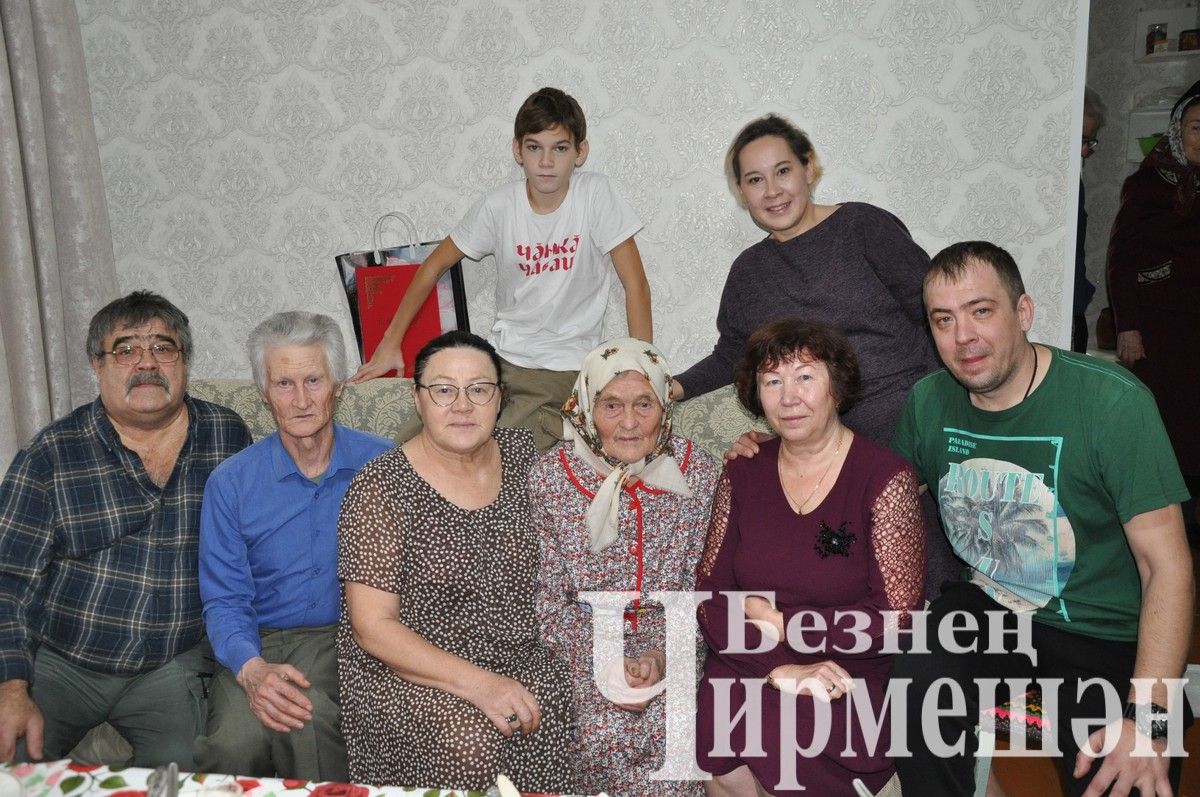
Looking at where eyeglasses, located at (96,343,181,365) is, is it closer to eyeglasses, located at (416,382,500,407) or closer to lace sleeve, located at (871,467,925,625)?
eyeglasses, located at (416,382,500,407)

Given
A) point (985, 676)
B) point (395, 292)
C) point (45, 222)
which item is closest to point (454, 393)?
point (985, 676)

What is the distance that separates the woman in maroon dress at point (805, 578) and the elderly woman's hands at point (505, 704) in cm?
39

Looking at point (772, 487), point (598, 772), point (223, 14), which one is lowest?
point (598, 772)

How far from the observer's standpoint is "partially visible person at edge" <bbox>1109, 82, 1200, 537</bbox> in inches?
132

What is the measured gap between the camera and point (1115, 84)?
4.96 meters

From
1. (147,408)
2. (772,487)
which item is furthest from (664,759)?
(147,408)

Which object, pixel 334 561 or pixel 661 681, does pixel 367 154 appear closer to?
pixel 334 561

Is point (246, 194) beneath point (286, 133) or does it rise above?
beneath

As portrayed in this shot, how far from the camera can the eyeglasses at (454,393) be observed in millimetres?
1946

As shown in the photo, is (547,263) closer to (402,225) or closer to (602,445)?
(402,225)

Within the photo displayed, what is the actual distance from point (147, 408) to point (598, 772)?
4.64 feet

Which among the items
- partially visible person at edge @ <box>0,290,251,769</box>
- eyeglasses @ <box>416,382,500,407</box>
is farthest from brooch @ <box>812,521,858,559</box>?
partially visible person at edge @ <box>0,290,251,769</box>

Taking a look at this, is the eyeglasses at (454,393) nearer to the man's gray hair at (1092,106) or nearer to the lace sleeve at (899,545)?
the lace sleeve at (899,545)

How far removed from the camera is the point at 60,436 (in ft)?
6.95
